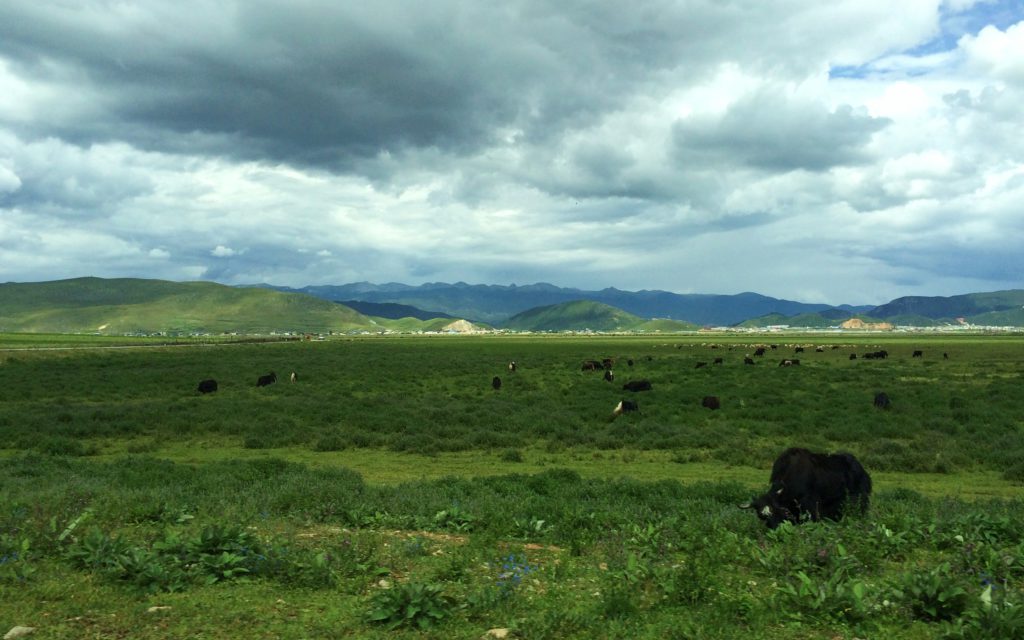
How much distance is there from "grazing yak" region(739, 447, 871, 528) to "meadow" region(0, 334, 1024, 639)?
16.7 inches

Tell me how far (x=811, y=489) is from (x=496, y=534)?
17.8 ft

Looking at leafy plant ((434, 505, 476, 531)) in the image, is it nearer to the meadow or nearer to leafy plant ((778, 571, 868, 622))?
the meadow

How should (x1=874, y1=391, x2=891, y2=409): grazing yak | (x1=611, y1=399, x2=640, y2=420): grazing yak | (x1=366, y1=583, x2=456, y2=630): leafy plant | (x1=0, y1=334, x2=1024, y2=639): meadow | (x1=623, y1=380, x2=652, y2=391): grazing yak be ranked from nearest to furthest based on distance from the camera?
1. (x1=366, y1=583, x2=456, y2=630): leafy plant
2. (x1=0, y1=334, x2=1024, y2=639): meadow
3. (x1=611, y1=399, x2=640, y2=420): grazing yak
4. (x1=874, y1=391, x2=891, y2=409): grazing yak
5. (x1=623, y1=380, x2=652, y2=391): grazing yak

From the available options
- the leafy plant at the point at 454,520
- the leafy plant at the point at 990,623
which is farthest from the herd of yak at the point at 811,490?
the leafy plant at the point at 454,520

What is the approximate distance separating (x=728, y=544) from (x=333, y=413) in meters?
21.4

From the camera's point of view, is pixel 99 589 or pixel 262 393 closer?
pixel 99 589

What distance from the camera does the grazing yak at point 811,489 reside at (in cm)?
984

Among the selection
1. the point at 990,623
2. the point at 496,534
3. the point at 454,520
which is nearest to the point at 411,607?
the point at 496,534

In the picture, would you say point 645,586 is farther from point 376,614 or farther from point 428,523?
point 428,523

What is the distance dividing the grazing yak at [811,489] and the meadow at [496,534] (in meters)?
0.42

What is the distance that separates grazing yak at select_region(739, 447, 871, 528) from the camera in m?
9.84

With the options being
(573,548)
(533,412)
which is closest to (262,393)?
(533,412)

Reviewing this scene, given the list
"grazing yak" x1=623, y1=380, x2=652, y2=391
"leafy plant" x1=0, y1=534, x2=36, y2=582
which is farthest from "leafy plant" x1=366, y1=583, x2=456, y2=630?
"grazing yak" x1=623, y1=380, x2=652, y2=391

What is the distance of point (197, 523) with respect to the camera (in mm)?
9266
